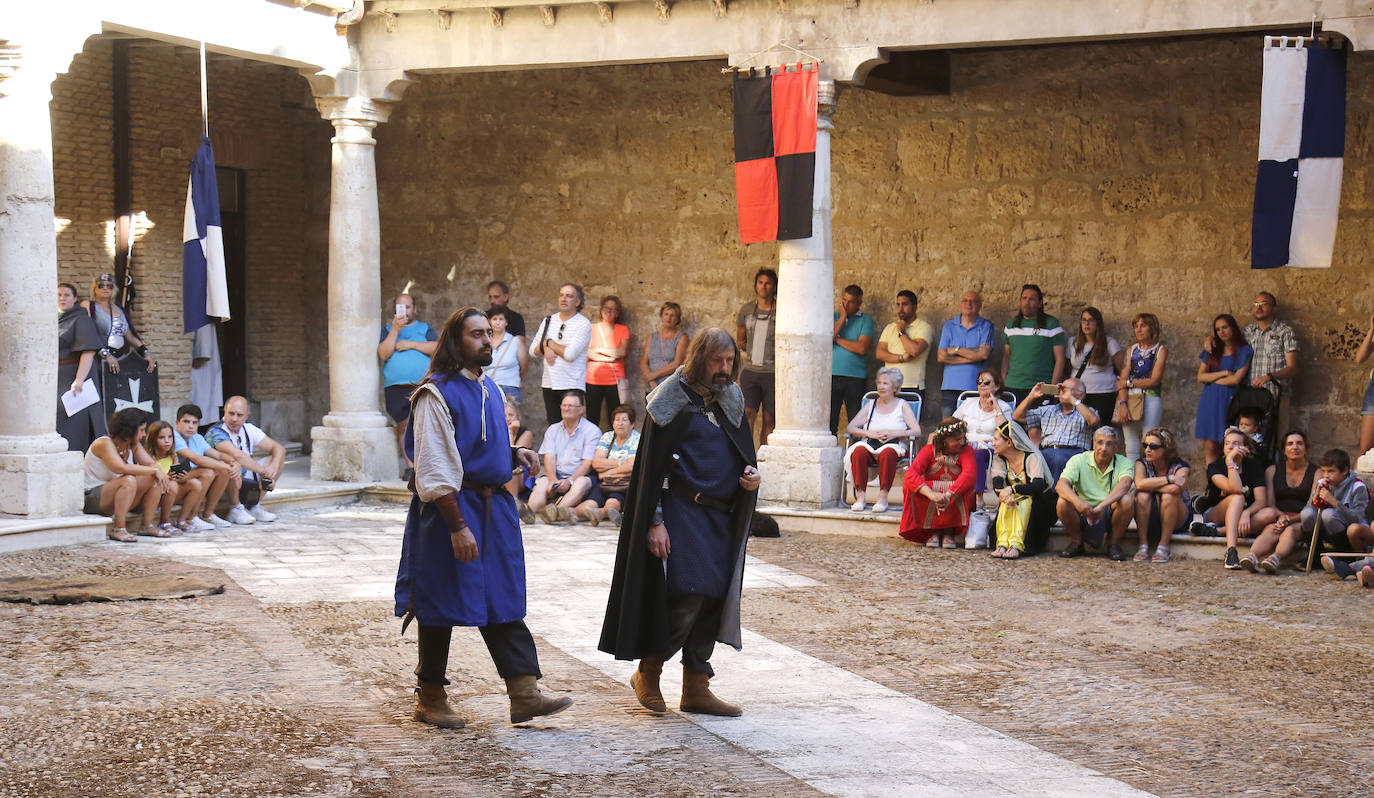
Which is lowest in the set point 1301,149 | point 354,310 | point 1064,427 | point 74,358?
point 1064,427

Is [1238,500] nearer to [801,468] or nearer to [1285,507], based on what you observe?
[1285,507]

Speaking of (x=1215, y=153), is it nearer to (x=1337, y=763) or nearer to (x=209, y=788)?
(x=1337, y=763)

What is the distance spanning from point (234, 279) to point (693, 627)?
11280 mm

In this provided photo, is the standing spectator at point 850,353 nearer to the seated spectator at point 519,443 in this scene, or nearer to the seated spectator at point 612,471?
the seated spectator at point 612,471

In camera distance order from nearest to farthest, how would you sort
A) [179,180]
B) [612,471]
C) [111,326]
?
[612,471] < [111,326] < [179,180]

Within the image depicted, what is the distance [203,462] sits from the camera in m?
11.3

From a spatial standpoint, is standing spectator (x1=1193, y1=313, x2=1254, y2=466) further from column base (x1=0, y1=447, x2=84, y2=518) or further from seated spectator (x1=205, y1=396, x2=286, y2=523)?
column base (x1=0, y1=447, x2=84, y2=518)

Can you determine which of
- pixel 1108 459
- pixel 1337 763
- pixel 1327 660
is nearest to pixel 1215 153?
pixel 1108 459

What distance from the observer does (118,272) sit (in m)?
14.7

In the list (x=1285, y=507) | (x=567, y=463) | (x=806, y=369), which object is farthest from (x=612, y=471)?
(x=1285, y=507)

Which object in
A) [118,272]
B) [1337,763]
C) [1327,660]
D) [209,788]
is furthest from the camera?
[118,272]

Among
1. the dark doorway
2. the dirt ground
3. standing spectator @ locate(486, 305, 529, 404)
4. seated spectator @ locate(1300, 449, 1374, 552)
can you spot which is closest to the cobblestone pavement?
the dirt ground

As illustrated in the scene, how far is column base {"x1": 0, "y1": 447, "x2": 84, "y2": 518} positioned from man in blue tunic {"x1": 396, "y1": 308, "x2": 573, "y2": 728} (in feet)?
18.7

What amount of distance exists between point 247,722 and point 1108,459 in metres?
6.40
